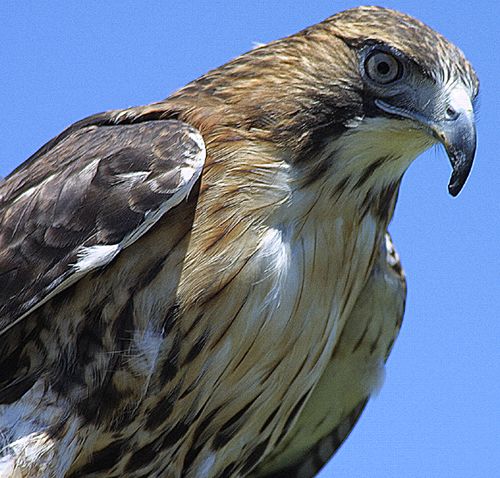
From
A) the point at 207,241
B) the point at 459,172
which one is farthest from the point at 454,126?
the point at 207,241

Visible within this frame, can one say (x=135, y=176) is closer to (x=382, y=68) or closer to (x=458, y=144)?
(x=382, y=68)

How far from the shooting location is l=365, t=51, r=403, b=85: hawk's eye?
5520mm

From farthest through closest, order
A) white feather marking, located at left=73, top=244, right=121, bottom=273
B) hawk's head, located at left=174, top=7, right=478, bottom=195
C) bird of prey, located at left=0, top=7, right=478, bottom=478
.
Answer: hawk's head, located at left=174, top=7, right=478, bottom=195, bird of prey, located at left=0, top=7, right=478, bottom=478, white feather marking, located at left=73, top=244, right=121, bottom=273

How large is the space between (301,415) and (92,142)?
6.10 feet

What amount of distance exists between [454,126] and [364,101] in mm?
390

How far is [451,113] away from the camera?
5.44 m

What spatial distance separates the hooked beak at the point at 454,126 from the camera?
17.6ft

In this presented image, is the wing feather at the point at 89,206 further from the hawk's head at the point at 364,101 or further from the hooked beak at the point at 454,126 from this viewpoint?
the hooked beak at the point at 454,126

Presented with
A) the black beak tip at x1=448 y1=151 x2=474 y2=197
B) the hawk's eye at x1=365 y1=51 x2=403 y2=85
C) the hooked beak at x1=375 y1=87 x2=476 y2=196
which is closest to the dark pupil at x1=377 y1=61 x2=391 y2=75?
the hawk's eye at x1=365 y1=51 x2=403 y2=85

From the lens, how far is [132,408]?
5.47m

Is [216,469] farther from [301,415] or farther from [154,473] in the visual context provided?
[301,415]

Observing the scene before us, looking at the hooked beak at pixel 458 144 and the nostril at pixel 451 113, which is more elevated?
the nostril at pixel 451 113

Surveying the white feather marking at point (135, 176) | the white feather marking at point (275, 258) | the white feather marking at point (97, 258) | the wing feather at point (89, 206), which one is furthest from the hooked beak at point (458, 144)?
the white feather marking at point (97, 258)

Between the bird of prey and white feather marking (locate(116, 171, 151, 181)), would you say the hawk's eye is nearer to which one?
the bird of prey
